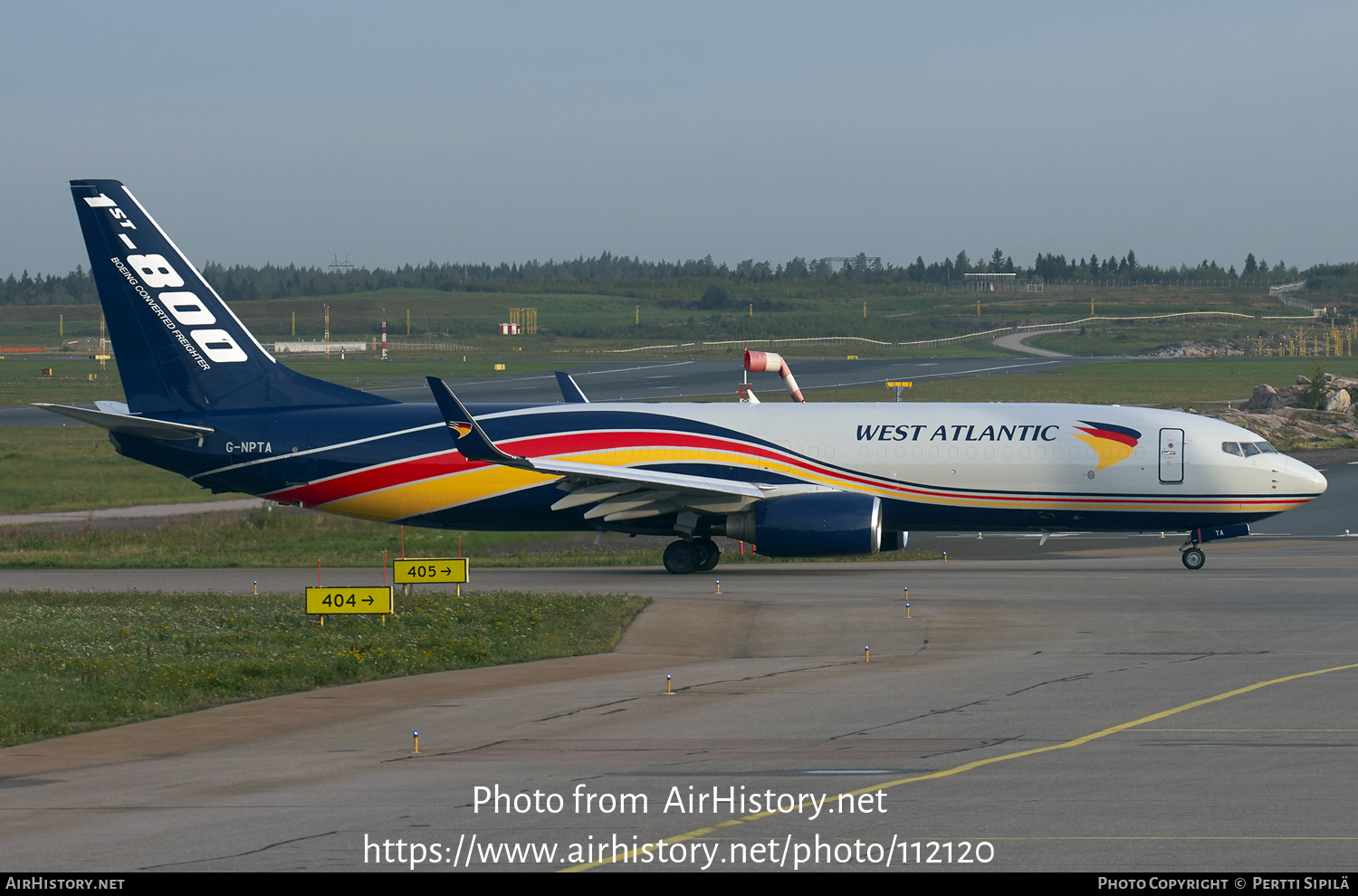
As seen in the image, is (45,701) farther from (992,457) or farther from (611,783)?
(992,457)

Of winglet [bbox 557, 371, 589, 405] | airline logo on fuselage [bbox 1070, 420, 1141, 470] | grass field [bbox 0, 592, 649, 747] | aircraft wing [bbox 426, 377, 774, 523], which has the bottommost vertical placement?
grass field [bbox 0, 592, 649, 747]

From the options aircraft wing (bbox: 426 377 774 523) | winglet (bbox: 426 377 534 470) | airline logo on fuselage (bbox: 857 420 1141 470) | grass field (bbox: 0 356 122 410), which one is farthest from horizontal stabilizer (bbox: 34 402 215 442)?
grass field (bbox: 0 356 122 410)

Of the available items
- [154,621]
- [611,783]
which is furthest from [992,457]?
[611,783]

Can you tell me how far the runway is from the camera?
1258cm

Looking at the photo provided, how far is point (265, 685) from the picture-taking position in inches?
877

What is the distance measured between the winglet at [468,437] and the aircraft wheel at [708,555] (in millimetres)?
5308

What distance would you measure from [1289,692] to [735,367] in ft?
346

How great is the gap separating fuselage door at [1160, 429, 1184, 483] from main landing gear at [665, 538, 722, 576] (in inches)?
456

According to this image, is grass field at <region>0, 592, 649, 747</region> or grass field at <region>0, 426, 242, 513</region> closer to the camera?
grass field at <region>0, 592, 649, 747</region>

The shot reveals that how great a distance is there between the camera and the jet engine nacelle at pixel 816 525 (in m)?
35.6

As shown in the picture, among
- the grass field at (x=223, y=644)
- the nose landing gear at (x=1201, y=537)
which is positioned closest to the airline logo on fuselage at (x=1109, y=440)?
the nose landing gear at (x=1201, y=537)

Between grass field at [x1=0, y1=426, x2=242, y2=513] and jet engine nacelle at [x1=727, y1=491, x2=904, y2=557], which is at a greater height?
jet engine nacelle at [x1=727, y1=491, x2=904, y2=557]

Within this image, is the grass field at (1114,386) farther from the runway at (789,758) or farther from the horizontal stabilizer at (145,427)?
the runway at (789,758)

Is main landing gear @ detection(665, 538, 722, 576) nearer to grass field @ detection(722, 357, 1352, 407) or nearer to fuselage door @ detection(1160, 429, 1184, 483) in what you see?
fuselage door @ detection(1160, 429, 1184, 483)
